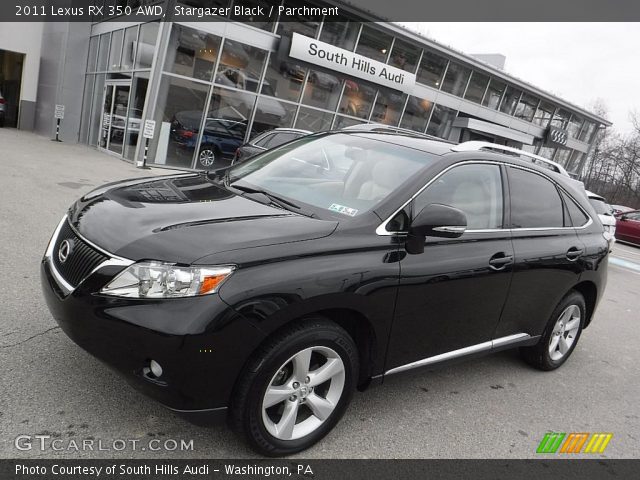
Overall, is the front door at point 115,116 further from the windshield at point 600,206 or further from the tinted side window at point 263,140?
the windshield at point 600,206

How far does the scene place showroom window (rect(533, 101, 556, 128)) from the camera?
29062 millimetres

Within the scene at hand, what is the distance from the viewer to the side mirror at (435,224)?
2.90 m

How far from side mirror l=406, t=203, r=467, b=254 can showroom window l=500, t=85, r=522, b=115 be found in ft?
84.5

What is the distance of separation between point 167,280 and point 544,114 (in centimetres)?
3129

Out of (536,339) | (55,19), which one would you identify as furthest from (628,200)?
(536,339)

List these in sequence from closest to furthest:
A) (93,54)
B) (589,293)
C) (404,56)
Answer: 1. (589,293)
2. (93,54)
3. (404,56)

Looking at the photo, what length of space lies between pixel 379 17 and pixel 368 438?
59.7 feet

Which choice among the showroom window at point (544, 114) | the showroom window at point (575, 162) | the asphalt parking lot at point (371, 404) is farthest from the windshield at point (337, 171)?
the showroom window at point (575, 162)

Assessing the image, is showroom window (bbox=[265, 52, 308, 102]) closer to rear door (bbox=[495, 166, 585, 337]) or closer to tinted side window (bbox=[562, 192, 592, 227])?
tinted side window (bbox=[562, 192, 592, 227])

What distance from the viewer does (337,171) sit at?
356 cm

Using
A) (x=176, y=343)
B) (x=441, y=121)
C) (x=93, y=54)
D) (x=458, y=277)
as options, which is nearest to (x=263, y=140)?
(x=458, y=277)

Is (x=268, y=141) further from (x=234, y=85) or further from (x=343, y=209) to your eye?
(x=343, y=209)

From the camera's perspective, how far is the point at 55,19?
64.8 feet

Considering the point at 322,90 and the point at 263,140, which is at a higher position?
the point at 322,90
